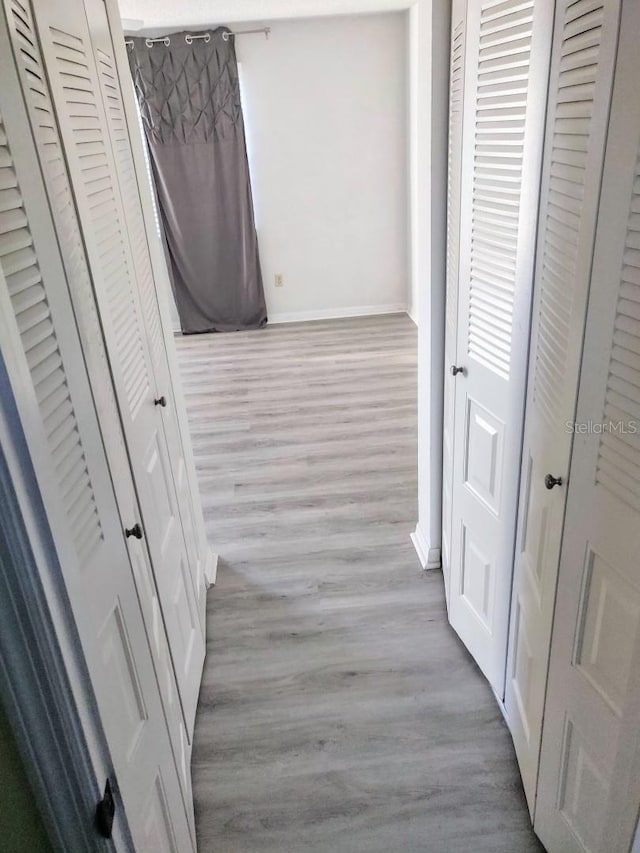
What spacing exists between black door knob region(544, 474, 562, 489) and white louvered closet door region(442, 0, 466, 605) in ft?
2.48

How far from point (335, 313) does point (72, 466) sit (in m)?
5.00

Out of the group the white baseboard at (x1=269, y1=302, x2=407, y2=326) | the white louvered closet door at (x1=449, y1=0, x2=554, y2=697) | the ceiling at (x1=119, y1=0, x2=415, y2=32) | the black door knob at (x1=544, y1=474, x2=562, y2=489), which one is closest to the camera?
the black door knob at (x1=544, y1=474, x2=562, y2=489)

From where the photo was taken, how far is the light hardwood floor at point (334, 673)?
1603 mm

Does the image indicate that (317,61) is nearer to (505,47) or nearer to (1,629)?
(505,47)

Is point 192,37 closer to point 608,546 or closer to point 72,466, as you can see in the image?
point 72,466

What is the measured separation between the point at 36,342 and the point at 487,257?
3.71 ft

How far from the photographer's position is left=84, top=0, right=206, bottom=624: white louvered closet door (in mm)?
1552

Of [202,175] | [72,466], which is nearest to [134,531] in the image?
[72,466]

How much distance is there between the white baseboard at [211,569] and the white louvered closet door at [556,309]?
4.16 feet

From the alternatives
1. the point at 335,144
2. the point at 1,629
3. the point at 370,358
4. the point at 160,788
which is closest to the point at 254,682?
the point at 160,788

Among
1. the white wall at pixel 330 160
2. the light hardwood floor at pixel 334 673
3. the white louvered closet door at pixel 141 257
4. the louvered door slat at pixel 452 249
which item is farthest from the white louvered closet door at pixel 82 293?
the white wall at pixel 330 160

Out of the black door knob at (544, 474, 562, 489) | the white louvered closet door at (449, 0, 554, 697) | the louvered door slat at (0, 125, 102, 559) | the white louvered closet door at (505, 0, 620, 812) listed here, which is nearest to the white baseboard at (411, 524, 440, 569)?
the white louvered closet door at (449, 0, 554, 697)

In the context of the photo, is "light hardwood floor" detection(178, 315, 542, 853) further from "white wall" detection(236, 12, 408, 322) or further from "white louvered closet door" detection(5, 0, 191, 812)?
"white wall" detection(236, 12, 408, 322)

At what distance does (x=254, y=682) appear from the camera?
2.03m
